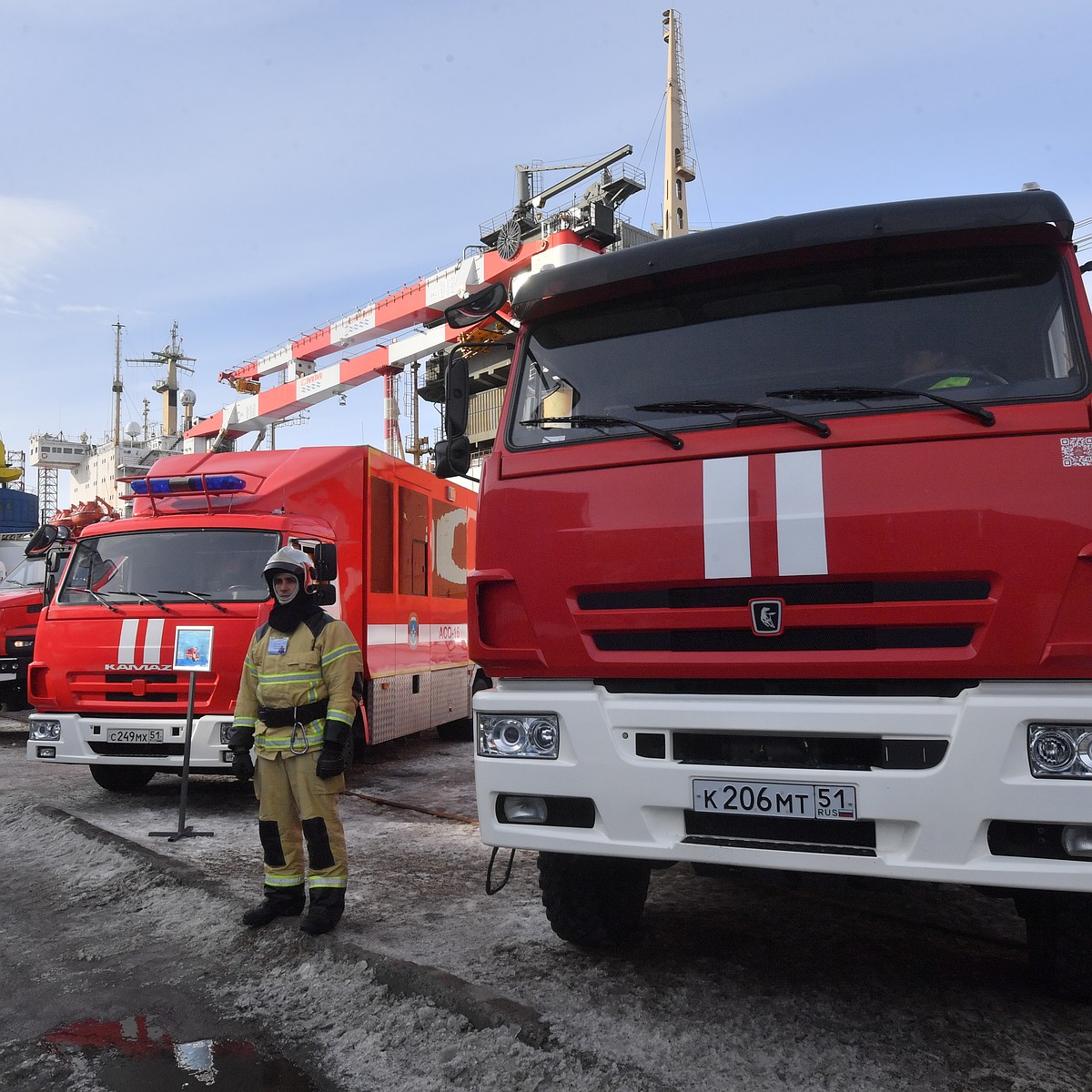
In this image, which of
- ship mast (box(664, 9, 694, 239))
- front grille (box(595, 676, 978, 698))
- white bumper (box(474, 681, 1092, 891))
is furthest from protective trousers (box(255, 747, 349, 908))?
ship mast (box(664, 9, 694, 239))

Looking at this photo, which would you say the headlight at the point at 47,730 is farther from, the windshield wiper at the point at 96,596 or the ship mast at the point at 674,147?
the ship mast at the point at 674,147

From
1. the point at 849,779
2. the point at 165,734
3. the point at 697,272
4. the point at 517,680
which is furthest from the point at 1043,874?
the point at 165,734

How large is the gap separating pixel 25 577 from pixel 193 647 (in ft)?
24.4

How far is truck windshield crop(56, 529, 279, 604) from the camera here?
7418mm

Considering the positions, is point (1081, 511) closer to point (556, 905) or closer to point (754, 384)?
point (754, 384)

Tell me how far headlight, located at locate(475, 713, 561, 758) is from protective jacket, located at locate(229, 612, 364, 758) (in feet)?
3.54

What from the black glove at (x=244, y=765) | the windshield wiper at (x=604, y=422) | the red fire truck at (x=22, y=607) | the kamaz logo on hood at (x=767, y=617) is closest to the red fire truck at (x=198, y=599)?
the black glove at (x=244, y=765)

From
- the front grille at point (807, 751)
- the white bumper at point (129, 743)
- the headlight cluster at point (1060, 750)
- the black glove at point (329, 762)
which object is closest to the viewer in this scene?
the headlight cluster at point (1060, 750)

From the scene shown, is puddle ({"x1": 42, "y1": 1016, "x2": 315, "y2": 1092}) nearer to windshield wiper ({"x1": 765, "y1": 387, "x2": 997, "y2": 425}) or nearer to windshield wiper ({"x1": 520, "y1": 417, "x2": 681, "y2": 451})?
windshield wiper ({"x1": 520, "y1": 417, "x2": 681, "y2": 451})

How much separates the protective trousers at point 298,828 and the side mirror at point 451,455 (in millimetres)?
1399

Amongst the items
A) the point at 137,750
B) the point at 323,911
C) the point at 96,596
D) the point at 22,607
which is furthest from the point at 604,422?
the point at 22,607

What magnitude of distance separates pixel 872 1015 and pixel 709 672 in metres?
1.33

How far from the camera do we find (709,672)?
322 centimetres

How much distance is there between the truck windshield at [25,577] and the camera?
12.8 m
